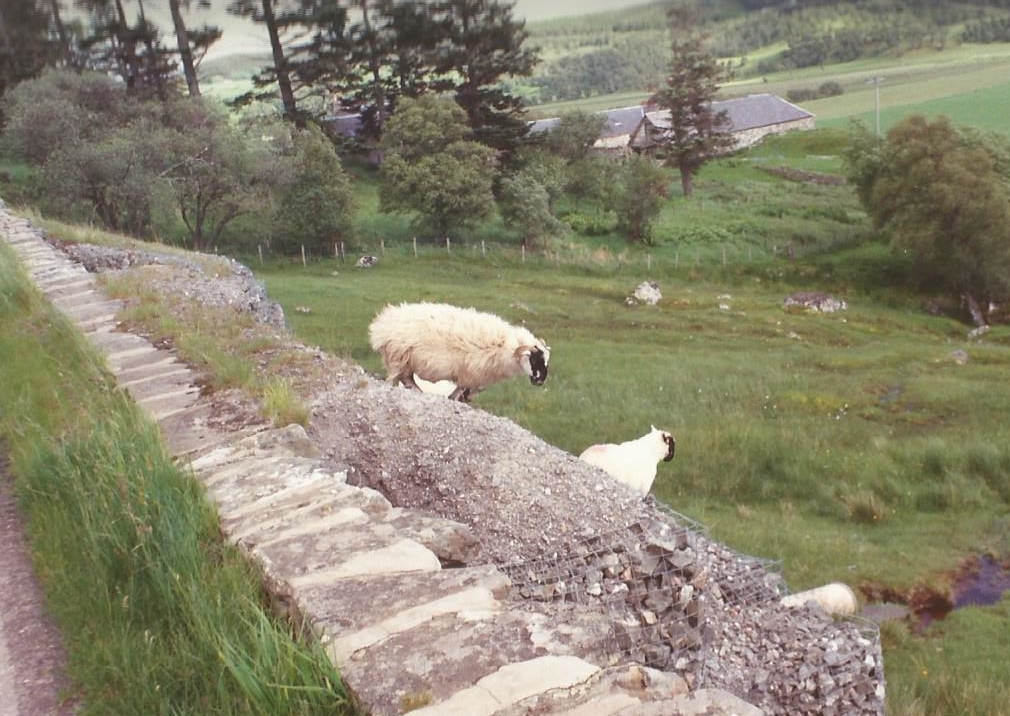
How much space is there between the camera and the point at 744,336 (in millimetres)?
32719

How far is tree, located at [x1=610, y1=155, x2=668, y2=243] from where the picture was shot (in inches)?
2087

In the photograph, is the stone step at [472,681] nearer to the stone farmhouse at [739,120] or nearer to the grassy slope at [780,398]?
the grassy slope at [780,398]

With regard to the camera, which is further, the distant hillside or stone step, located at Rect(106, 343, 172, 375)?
the distant hillside

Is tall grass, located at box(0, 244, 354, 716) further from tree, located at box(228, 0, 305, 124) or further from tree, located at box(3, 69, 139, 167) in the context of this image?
tree, located at box(228, 0, 305, 124)

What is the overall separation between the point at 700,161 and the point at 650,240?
1724 centimetres

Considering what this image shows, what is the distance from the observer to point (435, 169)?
47500mm

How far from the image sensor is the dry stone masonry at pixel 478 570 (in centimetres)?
381

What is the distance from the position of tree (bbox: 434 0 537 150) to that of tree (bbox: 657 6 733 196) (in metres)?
13.0

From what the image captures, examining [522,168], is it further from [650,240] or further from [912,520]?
[912,520]

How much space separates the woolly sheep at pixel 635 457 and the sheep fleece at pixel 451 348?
2.21 meters

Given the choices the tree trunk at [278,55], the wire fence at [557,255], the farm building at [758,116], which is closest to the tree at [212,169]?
the wire fence at [557,255]

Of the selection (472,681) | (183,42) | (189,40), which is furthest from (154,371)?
(189,40)

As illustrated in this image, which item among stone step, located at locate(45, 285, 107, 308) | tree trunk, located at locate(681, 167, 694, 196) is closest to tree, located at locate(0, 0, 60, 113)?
tree trunk, located at locate(681, 167, 694, 196)

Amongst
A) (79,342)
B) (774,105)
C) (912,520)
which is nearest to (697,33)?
(774,105)
